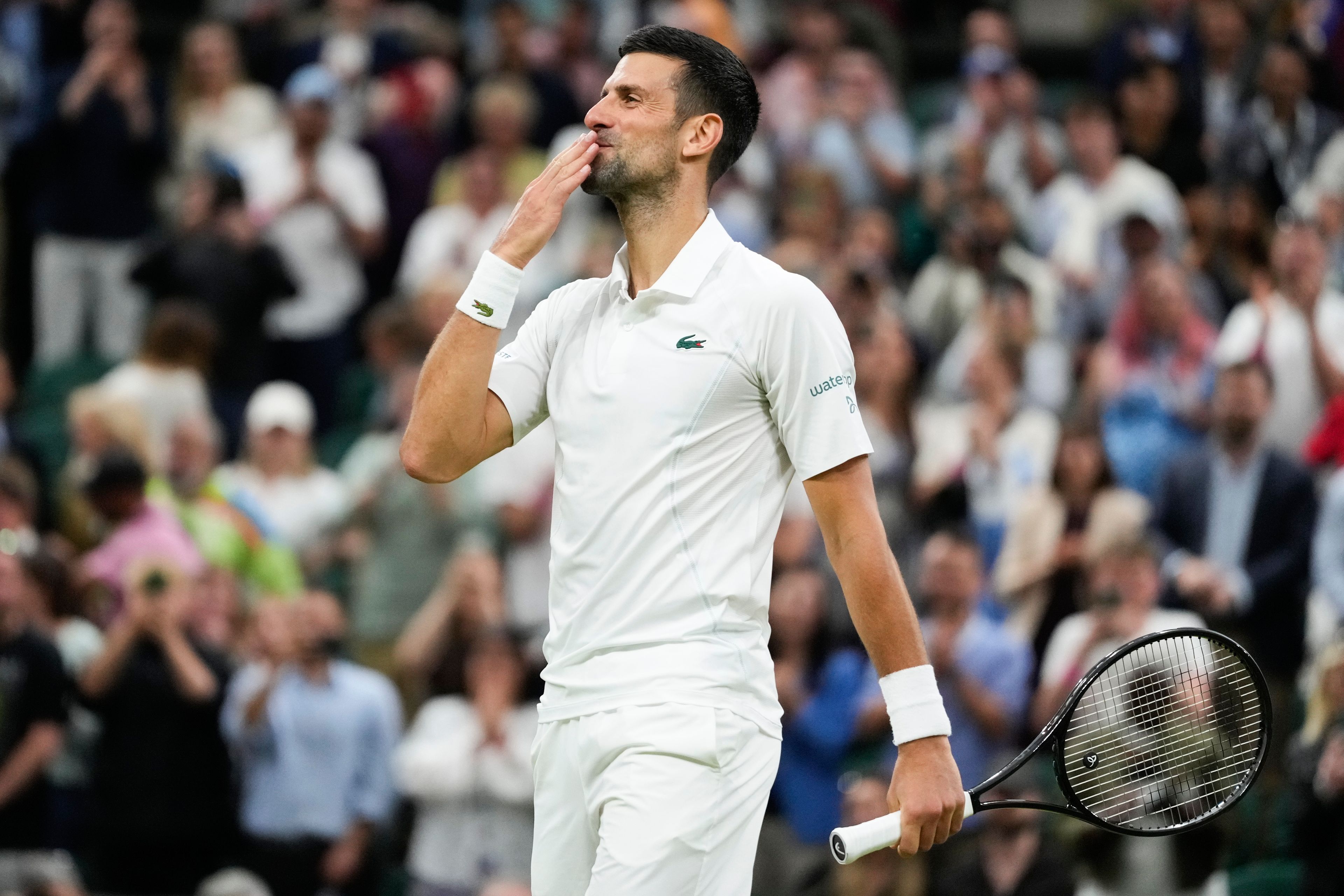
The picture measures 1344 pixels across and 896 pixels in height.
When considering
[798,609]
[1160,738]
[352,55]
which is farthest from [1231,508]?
[352,55]

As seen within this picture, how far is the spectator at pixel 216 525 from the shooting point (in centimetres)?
893

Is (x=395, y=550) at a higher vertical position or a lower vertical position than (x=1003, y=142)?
lower

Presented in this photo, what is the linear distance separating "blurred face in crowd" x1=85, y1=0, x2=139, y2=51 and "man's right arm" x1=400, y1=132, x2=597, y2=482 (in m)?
7.89

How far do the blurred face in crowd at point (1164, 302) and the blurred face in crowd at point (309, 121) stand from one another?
175 inches

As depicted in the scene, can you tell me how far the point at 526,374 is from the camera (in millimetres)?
4164

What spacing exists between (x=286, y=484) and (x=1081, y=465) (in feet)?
12.1

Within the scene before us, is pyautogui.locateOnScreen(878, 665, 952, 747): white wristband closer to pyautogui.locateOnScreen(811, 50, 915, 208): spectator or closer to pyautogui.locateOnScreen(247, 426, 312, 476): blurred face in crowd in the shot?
pyautogui.locateOnScreen(247, 426, 312, 476): blurred face in crowd

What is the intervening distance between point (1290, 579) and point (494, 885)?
3383 mm

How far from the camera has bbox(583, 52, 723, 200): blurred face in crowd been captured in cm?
405

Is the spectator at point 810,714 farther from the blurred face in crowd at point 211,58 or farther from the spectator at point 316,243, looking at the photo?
the blurred face in crowd at point 211,58

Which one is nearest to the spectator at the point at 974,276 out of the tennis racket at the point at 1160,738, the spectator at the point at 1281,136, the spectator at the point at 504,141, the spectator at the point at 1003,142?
the spectator at the point at 1003,142

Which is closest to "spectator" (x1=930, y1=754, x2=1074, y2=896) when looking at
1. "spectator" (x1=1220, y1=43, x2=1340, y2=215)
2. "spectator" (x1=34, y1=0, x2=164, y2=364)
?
"spectator" (x1=1220, y1=43, x2=1340, y2=215)

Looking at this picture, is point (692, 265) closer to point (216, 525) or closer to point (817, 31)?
point (216, 525)

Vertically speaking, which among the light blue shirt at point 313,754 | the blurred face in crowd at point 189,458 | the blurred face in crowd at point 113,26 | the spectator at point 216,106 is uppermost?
the blurred face in crowd at point 113,26
